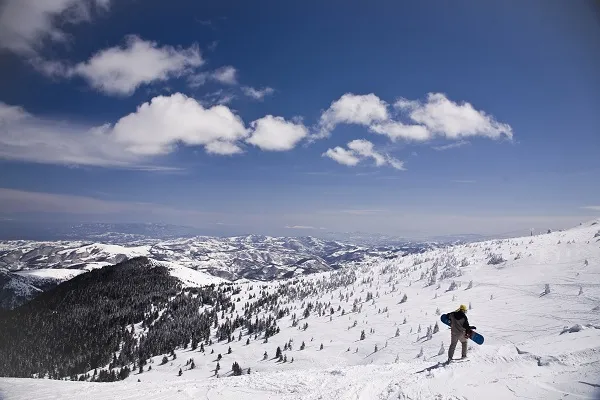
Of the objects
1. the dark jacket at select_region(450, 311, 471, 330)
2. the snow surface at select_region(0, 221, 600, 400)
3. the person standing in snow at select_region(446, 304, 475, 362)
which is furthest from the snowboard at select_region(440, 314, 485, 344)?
the snow surface at select_region(0, 221, 600, 400)

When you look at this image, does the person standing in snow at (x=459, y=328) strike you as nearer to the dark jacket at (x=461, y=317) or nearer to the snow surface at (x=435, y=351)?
the dark jacket at (x=461, y=317)

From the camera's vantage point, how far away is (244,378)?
46.7 ft

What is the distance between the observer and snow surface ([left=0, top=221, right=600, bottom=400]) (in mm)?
9734

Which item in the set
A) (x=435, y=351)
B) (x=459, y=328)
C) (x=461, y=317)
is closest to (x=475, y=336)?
(x=459, y=328)

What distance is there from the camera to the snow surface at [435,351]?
973 cm

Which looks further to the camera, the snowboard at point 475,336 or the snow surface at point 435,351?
the snowboard at point 475,336

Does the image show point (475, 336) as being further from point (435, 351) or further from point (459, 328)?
point (435, 351)

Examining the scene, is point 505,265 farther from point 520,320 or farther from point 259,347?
point 259,347

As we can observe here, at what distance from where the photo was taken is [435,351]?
1652 cm

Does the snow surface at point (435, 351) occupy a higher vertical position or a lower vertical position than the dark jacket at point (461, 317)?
lower

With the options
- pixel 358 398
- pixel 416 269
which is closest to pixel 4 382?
pixel 358 398

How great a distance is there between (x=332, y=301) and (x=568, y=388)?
3561cm

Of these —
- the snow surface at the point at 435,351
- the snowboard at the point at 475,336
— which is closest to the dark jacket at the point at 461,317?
the snowboard at the point at 475,336

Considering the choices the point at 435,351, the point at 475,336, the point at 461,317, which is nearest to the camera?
the point at 461,317
